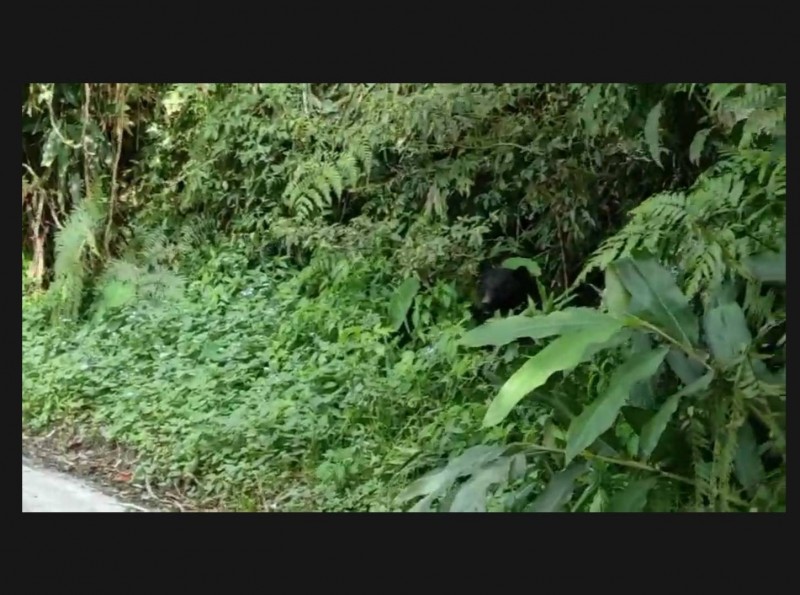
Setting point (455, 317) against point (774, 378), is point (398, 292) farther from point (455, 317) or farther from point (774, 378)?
point (774, 378)

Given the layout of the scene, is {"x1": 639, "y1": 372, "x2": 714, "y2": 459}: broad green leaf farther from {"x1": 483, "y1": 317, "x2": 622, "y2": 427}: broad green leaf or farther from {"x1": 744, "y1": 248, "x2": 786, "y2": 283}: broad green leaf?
{"x1": 744, "y1": 248, "x2": 786, "y2": 283}: broad green leaf

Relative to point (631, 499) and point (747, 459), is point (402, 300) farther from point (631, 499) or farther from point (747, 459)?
point (747, 459)

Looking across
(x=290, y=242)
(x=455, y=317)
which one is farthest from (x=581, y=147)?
(x=290, y=242)

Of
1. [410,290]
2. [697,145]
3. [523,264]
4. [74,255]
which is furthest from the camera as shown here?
[74,255]

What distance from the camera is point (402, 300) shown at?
2977 millimetres

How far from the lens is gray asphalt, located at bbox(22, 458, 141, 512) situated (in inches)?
93.9

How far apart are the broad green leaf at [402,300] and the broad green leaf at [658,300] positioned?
88cm

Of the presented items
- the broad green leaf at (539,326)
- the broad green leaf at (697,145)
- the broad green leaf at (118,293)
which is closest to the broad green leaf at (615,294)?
the broad green leaf at (539,326)

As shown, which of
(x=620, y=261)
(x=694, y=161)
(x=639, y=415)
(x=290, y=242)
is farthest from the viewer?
(x=290, y=242)

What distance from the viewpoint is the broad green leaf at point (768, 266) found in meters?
2.23

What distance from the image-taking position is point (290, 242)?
3098 millimetres

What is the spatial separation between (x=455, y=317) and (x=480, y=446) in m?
0.70

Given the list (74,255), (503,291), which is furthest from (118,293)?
(503,291)

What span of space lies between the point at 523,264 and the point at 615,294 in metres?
0.56
